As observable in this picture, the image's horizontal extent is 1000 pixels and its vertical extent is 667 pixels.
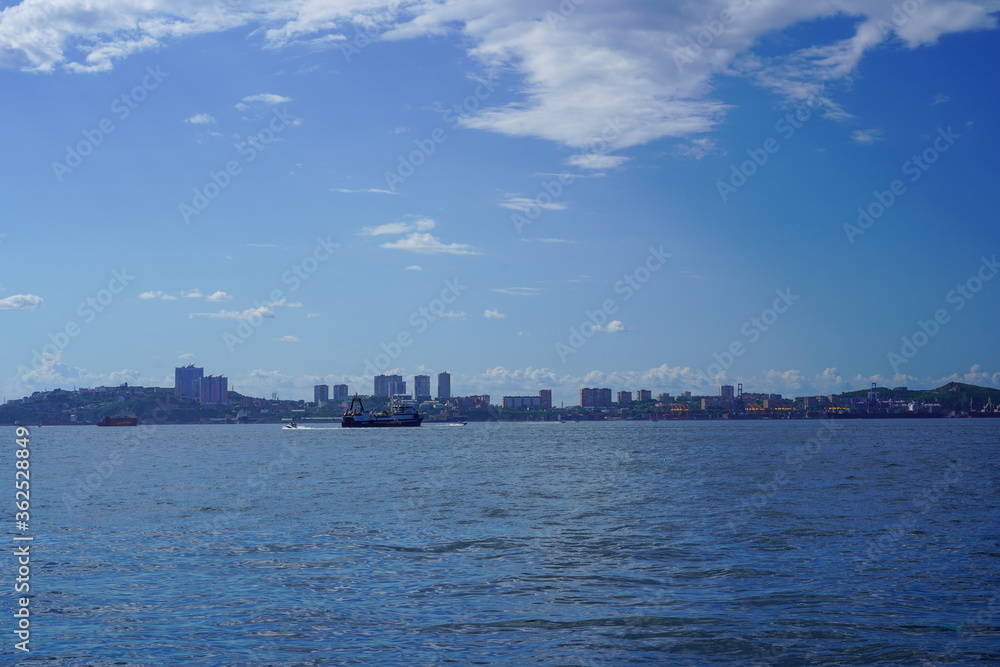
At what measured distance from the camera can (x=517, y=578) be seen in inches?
900

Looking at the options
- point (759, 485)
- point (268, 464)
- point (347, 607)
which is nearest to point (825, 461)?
point (759, 485)

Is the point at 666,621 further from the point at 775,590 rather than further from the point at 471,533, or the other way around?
the point at 471,533

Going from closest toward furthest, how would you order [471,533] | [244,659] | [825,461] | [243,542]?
1. [244,659]
2. [243,542]
3. [471,533]
4. [825,461]

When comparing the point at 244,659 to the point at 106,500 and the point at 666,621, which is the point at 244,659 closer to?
the point at 666,621

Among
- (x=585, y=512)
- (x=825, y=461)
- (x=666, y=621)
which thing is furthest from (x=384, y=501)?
(x=825, y=461)

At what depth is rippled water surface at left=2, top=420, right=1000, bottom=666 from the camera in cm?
1645

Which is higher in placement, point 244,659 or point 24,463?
point 24,463

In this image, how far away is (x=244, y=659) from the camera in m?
Answer: 15.6

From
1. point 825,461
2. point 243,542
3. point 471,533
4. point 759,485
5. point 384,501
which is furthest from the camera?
point 825,461

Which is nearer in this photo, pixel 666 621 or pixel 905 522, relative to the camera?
pixel 666 621

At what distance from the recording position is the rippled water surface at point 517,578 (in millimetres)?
16453

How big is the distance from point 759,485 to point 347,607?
39000mm

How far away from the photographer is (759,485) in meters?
52.5

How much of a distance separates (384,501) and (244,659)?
94.9 ft
